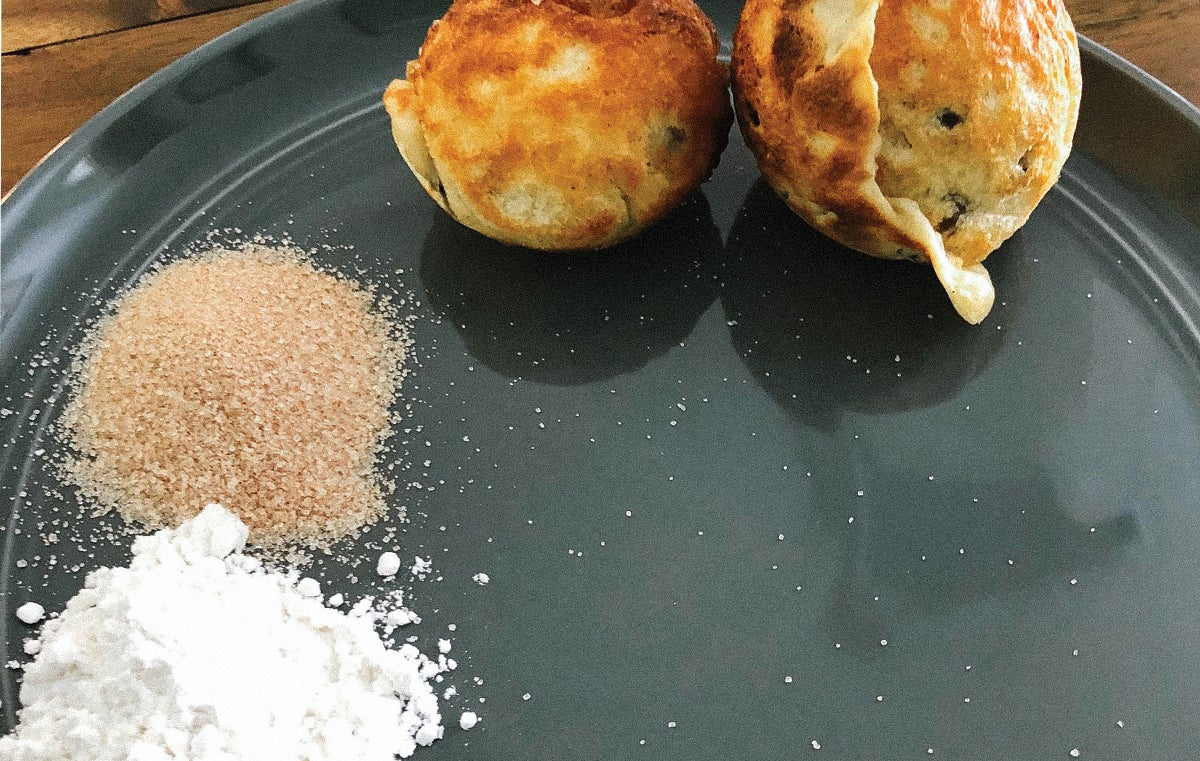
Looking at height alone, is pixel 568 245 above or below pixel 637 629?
above

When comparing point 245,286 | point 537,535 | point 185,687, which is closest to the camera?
point 185,687

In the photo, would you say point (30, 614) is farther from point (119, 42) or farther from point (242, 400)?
point (119, 42)

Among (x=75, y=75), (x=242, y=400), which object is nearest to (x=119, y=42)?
(x=75, y=75)

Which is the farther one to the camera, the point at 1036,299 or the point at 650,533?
the point at 1036,299

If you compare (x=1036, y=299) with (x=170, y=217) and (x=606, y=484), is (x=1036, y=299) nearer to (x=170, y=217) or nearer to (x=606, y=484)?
(x=606, y=484)

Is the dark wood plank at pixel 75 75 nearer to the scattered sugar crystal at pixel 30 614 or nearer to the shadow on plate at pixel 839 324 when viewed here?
the scattered sugar crystal at pixel 30 614

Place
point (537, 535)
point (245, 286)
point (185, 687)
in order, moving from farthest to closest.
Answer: point (245, 286), point (537, 535), point (185, 687)

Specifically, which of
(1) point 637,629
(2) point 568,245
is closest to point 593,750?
(1) point 637,629
